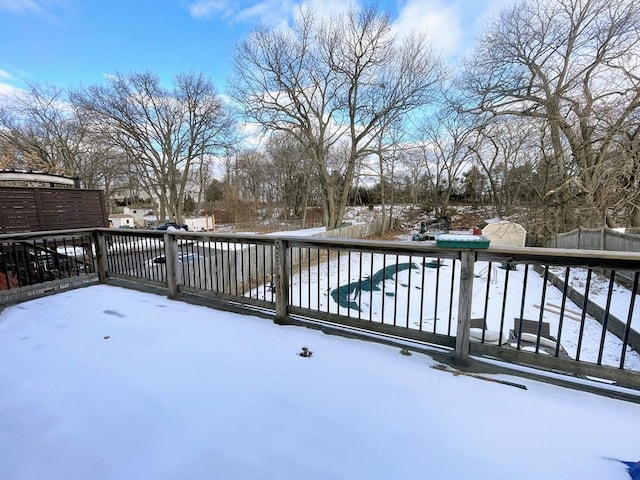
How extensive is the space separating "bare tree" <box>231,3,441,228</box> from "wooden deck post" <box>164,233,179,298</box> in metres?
12.8

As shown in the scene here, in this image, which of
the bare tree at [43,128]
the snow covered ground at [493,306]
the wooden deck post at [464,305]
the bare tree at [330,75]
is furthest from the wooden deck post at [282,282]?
the bare tree at [43,128]

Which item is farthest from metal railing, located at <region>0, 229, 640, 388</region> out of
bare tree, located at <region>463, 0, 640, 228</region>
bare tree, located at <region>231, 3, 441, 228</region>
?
bare tree, located at <region>231, 3, 441, 228</region>

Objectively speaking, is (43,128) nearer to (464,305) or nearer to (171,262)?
(171,262)

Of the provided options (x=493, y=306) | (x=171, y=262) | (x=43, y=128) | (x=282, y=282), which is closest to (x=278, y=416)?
(x=282, y=282)

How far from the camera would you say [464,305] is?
192 centimetres

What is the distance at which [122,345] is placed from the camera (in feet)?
7.25

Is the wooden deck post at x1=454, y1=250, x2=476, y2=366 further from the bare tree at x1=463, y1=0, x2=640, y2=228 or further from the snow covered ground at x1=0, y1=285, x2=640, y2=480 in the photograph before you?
the bare tree at x1=463, y1=0, x2=640, y2=228

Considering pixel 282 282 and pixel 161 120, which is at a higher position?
pixel 161 120

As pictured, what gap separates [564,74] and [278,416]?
13.5 meters

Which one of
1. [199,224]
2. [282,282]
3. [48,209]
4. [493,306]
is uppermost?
[48,209]

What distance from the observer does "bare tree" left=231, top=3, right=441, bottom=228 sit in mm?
13391

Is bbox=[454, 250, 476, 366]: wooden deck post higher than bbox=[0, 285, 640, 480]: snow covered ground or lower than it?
higher

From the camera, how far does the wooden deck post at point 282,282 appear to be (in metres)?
2.58

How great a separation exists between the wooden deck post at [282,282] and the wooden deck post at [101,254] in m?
2.94
